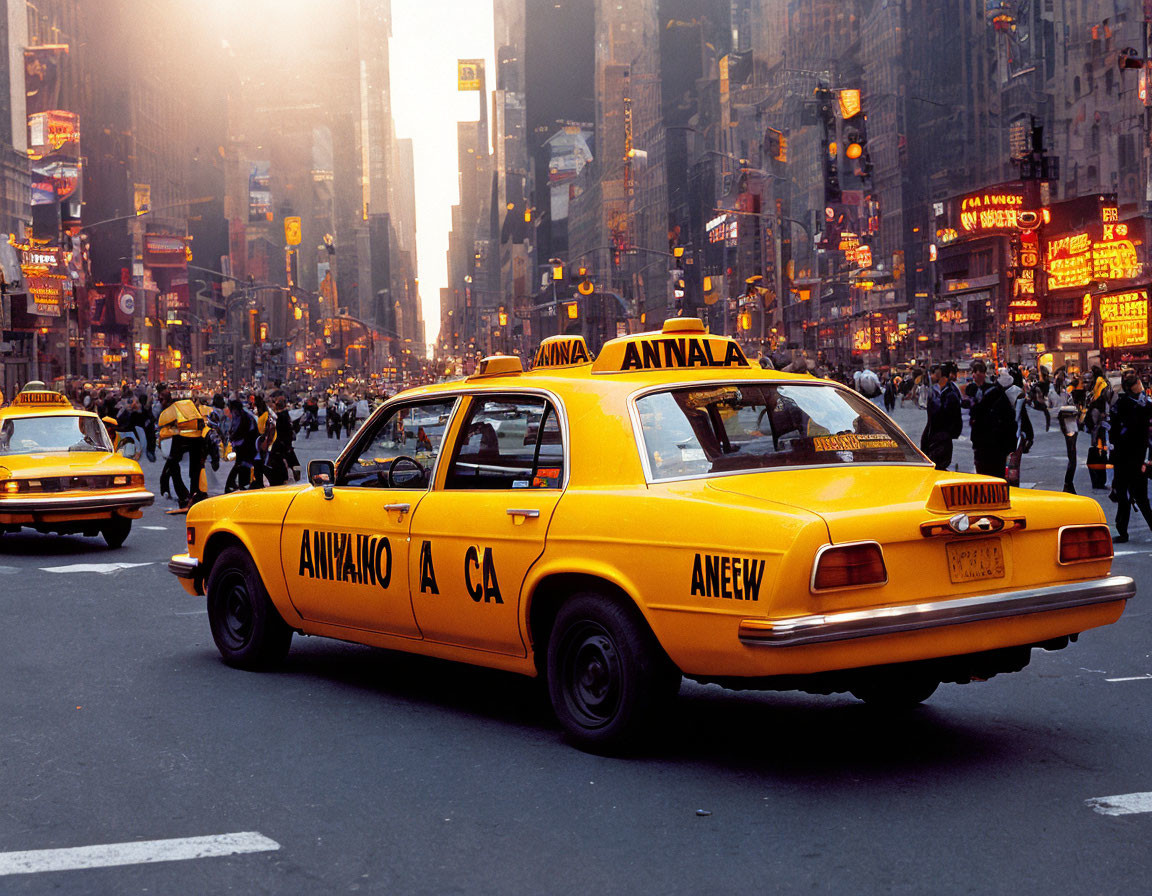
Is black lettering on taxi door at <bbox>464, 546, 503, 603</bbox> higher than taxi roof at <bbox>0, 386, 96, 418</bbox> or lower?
lower

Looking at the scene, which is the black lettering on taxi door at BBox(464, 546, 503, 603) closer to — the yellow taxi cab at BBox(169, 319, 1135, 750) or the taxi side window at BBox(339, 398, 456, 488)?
the yellow taxi cab at BBox(169, 319, 1135, 750)

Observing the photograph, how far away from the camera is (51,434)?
54.3 feet

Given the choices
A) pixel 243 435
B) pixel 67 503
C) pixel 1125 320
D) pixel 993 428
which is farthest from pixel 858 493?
A: pixel 1125 320

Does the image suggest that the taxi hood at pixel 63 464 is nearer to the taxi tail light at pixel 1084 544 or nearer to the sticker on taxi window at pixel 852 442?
the sticker on taxi window at pixel 852 442

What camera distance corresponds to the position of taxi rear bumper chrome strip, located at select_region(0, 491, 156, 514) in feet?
49.0

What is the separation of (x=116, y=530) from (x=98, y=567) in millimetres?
2083

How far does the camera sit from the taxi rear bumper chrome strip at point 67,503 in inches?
587

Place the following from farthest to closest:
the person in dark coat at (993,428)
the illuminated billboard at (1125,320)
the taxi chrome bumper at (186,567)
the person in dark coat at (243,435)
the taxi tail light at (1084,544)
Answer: the illuminated billboard at (1125,320) < the person in dark coat at (243,435) < the person in dark coat at (993,428) < the taxi chrome bumper at (186,567) < the taxi tail light at (1084,544)

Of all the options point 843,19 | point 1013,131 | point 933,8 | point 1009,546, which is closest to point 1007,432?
point 1009,546

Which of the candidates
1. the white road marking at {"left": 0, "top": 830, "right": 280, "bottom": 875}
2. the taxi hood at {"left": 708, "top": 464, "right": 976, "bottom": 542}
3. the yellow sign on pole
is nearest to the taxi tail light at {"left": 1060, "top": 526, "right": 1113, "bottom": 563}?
the taxi hood at {"left": 708, "top": 464, "right": 976, "bottom": 542}

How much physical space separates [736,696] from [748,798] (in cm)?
A: 203

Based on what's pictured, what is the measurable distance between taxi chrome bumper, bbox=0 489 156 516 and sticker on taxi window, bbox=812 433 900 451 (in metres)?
10.8

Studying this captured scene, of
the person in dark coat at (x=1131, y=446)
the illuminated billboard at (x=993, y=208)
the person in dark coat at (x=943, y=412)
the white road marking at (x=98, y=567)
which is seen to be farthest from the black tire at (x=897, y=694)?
the illuminated billboard at (x=993, y=208)

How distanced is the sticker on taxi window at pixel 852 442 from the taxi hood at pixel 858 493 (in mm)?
Result: 122
